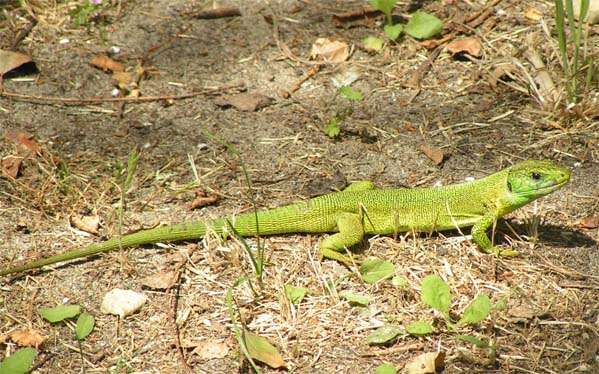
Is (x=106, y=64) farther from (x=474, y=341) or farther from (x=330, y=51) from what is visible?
(x=474, y=341)

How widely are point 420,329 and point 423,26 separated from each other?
2.87 metres

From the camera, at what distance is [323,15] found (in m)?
6.17

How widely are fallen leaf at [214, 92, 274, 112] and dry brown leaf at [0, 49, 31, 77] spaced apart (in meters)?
1.53

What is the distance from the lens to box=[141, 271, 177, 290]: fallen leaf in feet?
13.5

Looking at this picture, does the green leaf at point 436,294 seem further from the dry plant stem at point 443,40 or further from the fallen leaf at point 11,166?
the fallen leaf at point 11,166

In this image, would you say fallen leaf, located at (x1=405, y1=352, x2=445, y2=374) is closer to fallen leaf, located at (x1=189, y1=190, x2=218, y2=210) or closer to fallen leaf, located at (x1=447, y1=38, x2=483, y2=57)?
fallen leaf, located at (x1=189, y1=190, x2=218, y2=210)

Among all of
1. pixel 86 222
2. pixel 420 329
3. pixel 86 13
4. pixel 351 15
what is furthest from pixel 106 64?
pixel 420 329

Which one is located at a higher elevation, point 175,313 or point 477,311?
point 477,311

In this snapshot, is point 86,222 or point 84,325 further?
point 86,222

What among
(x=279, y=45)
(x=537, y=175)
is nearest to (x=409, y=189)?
(x=537, y=175)

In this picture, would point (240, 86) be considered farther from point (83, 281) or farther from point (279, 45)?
point (83, 281)

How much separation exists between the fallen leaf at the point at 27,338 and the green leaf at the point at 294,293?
1.29 meters

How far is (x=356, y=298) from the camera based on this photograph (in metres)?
3.99

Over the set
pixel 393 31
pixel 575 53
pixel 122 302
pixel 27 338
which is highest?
pixel 575 53
